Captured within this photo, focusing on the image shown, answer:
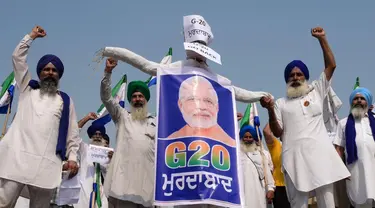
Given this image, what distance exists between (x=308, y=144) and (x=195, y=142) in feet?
5.56

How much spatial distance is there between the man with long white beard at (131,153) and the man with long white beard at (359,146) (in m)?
2.78

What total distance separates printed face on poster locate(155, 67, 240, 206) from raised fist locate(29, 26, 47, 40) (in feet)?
5.34

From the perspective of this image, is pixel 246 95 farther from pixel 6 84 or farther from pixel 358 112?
pixel 6 84

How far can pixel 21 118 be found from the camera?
19.6 feet

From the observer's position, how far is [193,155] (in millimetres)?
5250

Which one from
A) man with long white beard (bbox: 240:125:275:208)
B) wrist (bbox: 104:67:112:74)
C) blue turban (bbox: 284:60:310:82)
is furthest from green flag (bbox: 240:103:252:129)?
wrist (bbox: 104:67:112:74)

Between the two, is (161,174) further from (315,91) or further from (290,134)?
(315,91)

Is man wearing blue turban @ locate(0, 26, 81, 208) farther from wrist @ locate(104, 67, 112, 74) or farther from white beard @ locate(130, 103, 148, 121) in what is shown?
white beard @ locate(130, 103, 148, 121)

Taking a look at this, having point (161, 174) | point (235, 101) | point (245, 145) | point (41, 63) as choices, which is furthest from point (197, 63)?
point (245, 145)

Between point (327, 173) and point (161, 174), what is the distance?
2093mm

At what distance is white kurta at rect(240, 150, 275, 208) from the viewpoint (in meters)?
8.63

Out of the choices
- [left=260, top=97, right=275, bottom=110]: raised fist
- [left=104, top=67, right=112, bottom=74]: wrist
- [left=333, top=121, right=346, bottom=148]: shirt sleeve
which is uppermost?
[left=104, top=67, right=112, bottom=74]: wrist

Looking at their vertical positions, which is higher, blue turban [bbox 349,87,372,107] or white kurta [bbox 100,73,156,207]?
blue turban [bbox 349,87,372,107]

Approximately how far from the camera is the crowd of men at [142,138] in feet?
19.1
